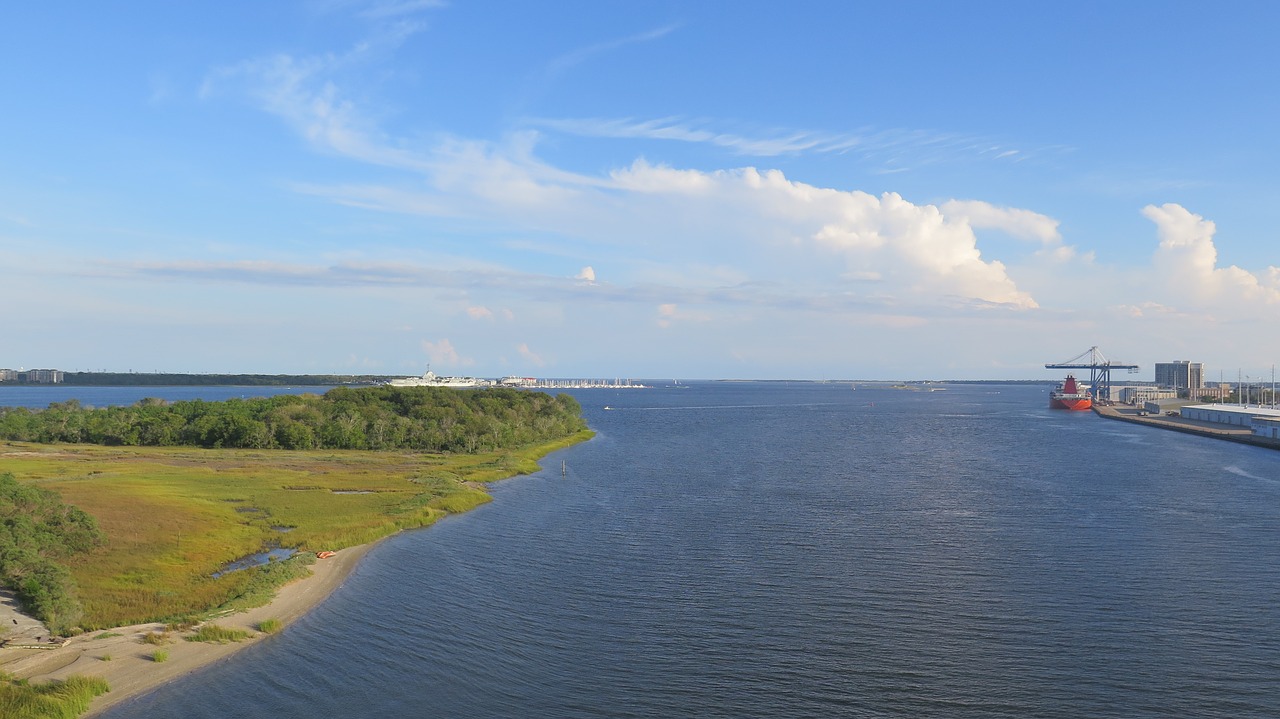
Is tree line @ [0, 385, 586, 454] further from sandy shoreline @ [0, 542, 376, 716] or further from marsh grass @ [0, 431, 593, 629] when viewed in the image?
sandy shoreline @ [0, 542, 376, 716]

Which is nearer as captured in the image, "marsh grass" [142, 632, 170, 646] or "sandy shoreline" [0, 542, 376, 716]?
"sandy shoreline" [0, 542, 376, 716]

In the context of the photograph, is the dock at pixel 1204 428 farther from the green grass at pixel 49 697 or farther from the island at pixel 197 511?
the green grass at pixel 49 697

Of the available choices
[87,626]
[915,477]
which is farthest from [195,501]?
[915,477]

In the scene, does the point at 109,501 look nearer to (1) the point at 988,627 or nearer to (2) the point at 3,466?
(2) the point at 3,466

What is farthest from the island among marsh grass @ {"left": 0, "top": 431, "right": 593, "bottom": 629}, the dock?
the dock

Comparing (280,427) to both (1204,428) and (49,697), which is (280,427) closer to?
(49,697)

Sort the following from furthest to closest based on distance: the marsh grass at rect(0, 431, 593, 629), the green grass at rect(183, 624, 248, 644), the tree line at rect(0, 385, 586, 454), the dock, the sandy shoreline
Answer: the dock
the tree line at rect(0, 385, 586, 454)
the marsh grass at rect(0, 431, 593, 629)
the green grass at rect(183, 624, 248, 644)
the sandy shoreline
